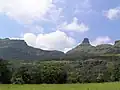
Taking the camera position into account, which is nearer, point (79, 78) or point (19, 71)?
point (19, 71)

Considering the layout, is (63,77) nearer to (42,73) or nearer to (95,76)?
(42,73)

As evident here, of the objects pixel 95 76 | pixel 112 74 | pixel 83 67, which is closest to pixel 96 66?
pixel 83 67

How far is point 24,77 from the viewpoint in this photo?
100125 mm

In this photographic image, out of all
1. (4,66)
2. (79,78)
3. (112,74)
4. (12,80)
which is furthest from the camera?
(79,78)

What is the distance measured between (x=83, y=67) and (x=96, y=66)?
782 cm

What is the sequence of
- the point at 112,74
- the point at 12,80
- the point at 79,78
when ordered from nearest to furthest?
1. the point at 12,80
2. the point at 112,74
3. the point at 79,78

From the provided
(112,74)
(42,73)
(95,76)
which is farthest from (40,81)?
(95,76)

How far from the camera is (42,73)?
102 m

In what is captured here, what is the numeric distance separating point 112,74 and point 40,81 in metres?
35.0

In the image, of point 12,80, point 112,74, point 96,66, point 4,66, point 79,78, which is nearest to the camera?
point 12,80

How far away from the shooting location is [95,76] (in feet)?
462

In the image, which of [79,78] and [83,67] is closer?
[79,78]

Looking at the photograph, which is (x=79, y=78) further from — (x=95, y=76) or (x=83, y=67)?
(x=83, y=67)

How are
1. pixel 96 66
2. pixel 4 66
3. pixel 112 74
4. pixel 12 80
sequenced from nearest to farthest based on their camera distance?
pixel 12 80 < pixel 4 66 < pixel 112 74 < pixel 96 66
